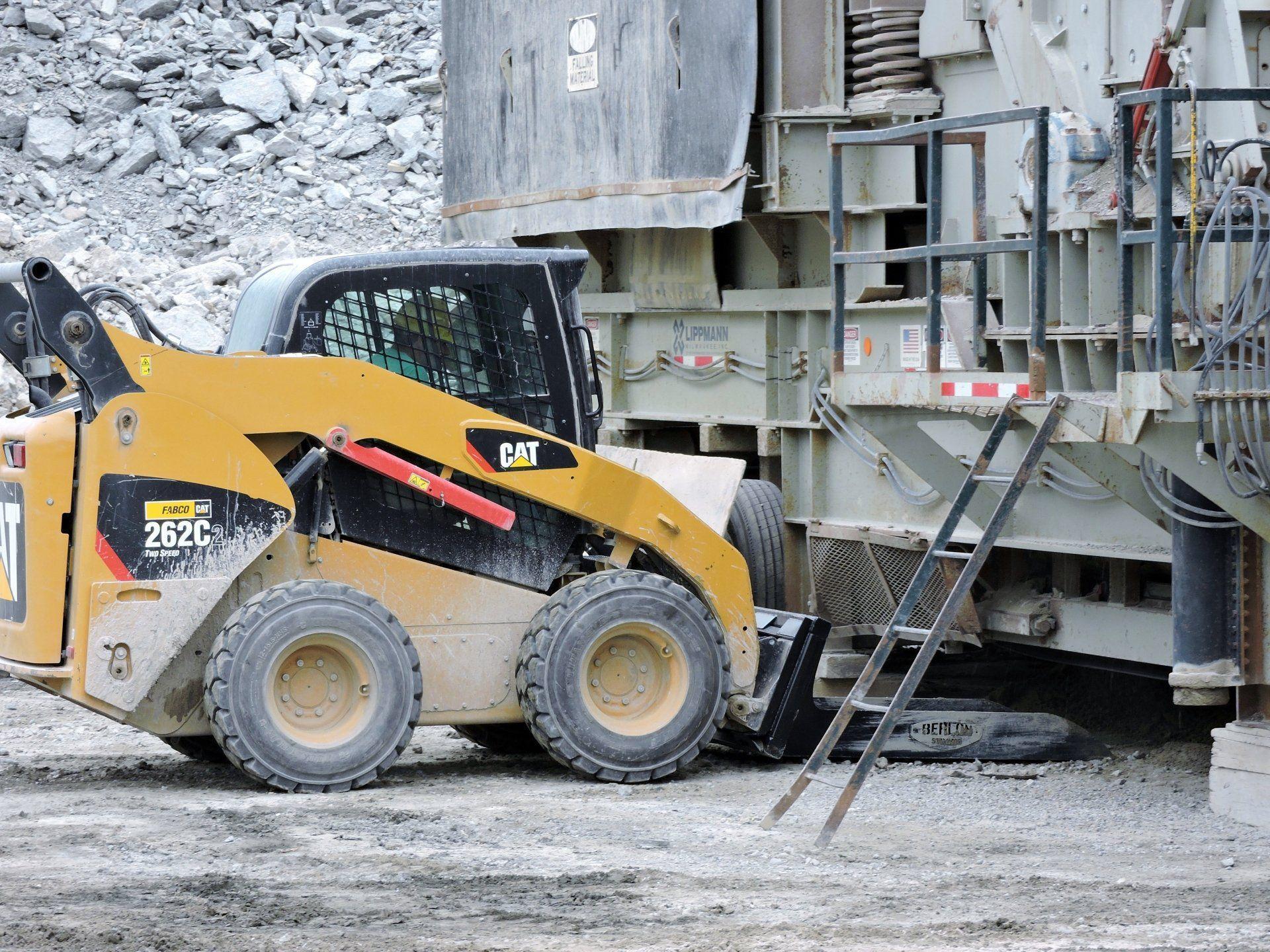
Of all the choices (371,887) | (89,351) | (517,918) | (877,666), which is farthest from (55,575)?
(877,666)

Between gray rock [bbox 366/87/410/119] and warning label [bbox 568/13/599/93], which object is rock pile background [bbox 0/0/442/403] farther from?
warning label [bbox 568/13/599/93]

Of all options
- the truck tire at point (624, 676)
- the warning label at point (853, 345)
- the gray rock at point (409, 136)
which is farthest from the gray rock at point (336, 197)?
the truck tire at point (624, 676)

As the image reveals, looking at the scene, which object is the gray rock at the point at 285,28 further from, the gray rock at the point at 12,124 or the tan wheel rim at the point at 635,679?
the tan wheel rim at the point at 635,679

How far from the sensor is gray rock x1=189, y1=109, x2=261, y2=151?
2370cm

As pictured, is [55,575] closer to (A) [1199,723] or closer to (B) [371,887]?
(B) [371,887]

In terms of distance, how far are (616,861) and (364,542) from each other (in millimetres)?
2118

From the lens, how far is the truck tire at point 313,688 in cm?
735

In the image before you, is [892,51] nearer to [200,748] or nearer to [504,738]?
[504,738]

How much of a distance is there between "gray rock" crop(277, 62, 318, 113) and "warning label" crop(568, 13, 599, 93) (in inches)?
569

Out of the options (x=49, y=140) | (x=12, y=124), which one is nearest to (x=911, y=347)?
(x=49, y=140)

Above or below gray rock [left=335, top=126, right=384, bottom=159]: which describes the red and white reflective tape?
below

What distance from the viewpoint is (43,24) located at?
25266 mm

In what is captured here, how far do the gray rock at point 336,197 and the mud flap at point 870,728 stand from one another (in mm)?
15418

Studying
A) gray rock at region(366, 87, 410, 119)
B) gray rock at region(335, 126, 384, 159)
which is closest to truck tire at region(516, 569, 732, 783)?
gray rock at region(335, 126, 384, 159)
